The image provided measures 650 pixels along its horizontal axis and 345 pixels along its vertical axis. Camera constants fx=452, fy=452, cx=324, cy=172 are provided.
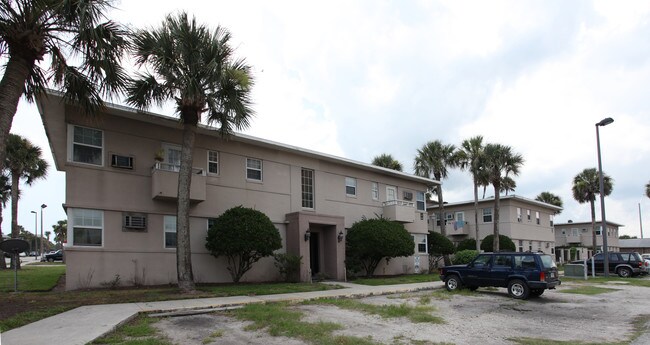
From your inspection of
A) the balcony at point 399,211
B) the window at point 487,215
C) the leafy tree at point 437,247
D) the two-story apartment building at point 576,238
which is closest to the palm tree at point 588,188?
the two-story apartment building at point 576,238

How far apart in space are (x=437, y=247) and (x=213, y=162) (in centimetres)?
1827

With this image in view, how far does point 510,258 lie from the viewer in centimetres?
1670

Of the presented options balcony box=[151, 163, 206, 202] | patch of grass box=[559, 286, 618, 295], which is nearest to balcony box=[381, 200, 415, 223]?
patch of grass box=[559, 286, 618, 295]

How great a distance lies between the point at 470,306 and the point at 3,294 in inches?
578

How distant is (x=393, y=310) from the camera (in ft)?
40.6

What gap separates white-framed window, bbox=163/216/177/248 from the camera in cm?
1830

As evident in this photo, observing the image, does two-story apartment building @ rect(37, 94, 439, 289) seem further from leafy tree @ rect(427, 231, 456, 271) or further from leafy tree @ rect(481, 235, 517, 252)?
leafy tree @ rect(481, 235, 517, 252)

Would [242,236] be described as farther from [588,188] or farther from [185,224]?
[588,188]

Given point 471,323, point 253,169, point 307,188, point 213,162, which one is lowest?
point 471,323

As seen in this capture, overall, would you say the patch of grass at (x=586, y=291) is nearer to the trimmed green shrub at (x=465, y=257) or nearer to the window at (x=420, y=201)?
the trimmed green shrub at (x=465, y=257)

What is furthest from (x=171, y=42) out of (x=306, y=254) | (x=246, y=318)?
(x=306, y=254)

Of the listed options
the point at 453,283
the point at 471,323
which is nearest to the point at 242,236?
the point at 453,283

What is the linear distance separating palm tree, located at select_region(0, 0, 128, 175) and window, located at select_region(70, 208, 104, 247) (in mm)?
4574

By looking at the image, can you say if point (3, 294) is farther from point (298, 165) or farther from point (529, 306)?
point (529, 306)
